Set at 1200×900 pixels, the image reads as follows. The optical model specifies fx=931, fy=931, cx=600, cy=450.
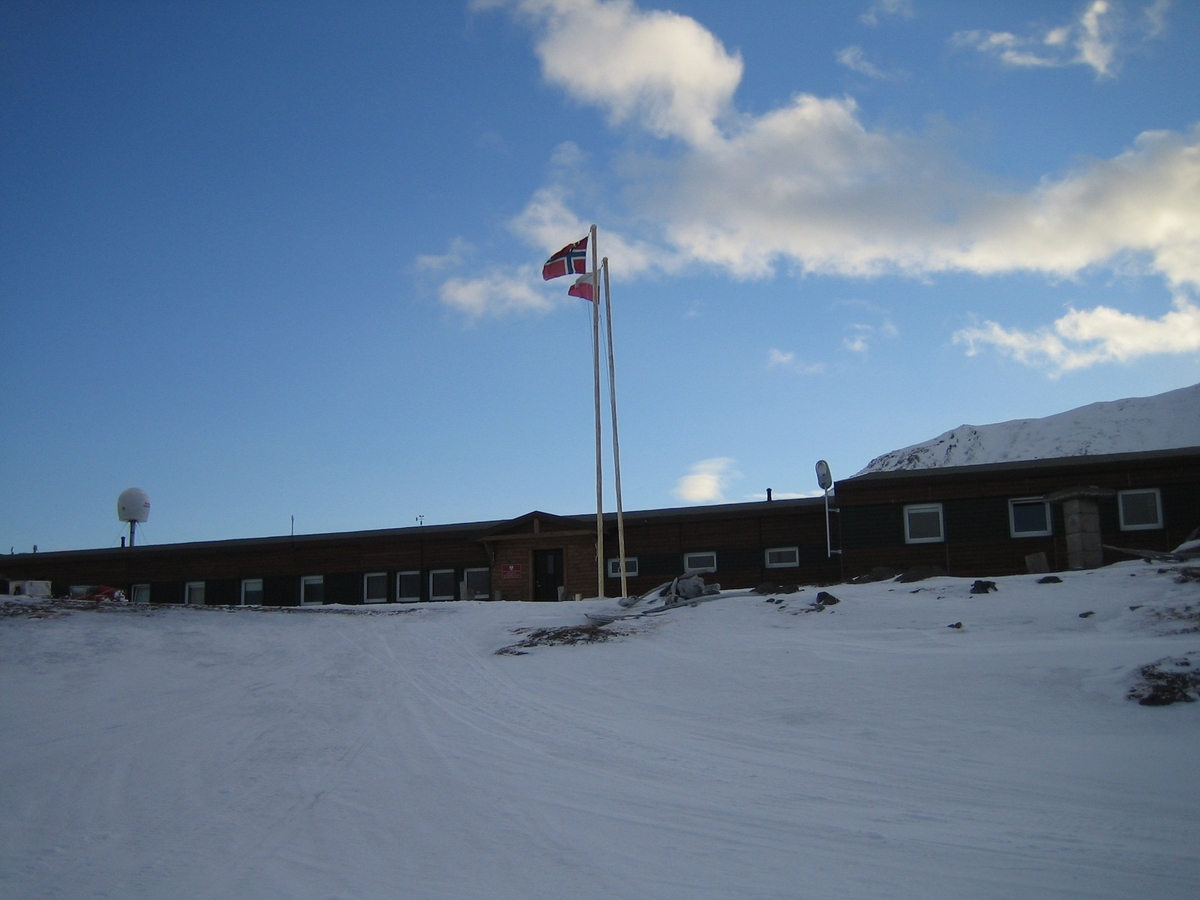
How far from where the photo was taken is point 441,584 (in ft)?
110

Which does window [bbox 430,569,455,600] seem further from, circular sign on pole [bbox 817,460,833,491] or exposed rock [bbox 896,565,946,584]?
exposed rock [bbox 896,565,946,584]

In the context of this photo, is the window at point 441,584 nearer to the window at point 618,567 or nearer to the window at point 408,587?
the window at point 408,587

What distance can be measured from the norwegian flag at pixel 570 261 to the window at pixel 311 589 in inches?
619

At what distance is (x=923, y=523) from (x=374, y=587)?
64.1 ft

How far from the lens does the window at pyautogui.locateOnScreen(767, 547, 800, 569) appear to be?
29.8m

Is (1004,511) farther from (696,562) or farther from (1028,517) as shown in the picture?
(696,562)

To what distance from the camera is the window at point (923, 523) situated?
2592 cm

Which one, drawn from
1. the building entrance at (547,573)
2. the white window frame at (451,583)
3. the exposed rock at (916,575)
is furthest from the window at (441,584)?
the exposed rock at (916,575)

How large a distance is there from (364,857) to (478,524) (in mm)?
27612

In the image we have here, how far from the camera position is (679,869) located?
20.3 ft

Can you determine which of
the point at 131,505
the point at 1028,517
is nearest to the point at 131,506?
the point at 131,505

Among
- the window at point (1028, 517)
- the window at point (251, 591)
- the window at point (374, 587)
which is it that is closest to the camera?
the window at point (1028, 517)

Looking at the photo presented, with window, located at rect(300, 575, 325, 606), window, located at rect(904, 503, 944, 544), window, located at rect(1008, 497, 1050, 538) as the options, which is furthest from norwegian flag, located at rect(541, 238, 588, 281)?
window, located at rect(300, 575, 325, 606)

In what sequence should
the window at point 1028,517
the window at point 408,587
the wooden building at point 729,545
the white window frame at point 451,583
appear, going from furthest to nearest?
the window at point 408,587 → the white window frame at point 451,583 → the window at point 1028,517 → the wooden building at point 729,545
